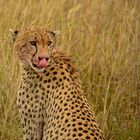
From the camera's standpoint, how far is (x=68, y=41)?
4461 mm

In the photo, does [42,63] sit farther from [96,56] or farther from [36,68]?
[96,56]

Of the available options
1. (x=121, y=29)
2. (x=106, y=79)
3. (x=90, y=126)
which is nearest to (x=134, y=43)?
(x=121, y=29)

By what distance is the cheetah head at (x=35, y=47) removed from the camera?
10.4ft

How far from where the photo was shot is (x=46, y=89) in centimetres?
333

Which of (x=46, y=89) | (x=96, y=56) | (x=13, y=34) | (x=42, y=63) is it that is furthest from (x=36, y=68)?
(x=96, y=56)


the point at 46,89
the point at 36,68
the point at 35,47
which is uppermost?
the point at 35,47

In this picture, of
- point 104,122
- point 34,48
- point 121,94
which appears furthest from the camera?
point 121,94

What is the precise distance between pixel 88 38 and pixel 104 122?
2.94 feet

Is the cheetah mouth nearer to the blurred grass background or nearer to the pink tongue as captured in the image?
the pink tongue

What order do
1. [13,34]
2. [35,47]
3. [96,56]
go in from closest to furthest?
[35,47] → [13,34] → [96,56]

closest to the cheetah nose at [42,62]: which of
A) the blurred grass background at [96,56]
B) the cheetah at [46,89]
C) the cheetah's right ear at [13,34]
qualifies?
the cheetah at [46,89]

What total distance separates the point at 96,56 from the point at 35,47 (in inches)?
47.9

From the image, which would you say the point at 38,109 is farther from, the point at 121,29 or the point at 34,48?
the point at 121,29

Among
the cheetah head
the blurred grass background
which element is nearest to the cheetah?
the cheetah head
